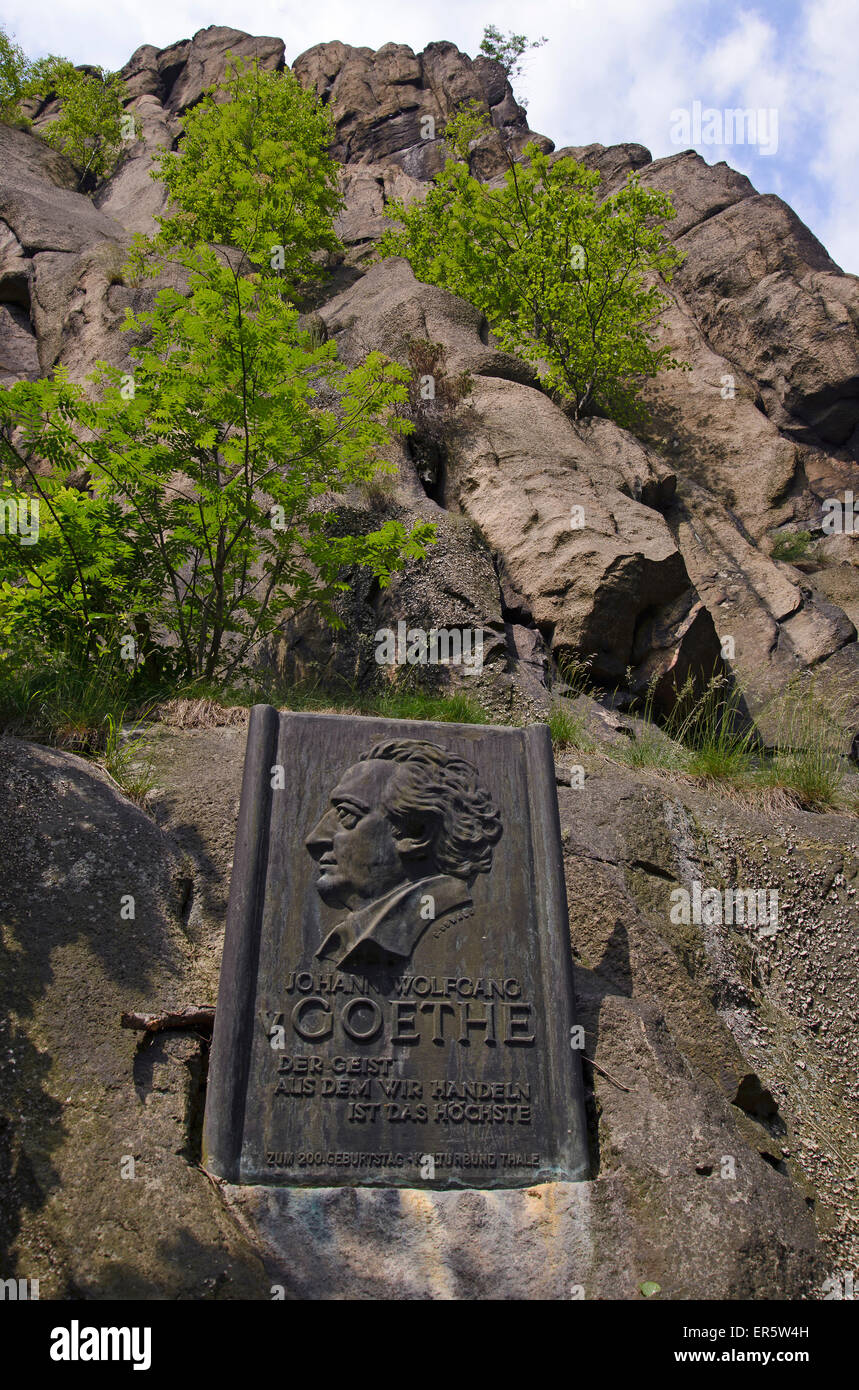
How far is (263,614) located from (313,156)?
636 inches

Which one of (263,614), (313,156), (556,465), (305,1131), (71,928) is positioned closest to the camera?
(305,1131)

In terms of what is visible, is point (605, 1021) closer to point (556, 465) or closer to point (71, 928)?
point (71, 928)

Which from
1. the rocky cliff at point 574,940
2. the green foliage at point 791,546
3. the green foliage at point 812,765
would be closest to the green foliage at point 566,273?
the rocky cliff at point 574,940

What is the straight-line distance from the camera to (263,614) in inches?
316

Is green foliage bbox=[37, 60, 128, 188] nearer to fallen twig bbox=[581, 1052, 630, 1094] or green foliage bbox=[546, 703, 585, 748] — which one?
green foliage bbox=[546, 703, 585, 748]

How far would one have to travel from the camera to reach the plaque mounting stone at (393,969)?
398cm

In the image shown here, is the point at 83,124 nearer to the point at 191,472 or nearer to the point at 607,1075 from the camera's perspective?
the point at 191,472

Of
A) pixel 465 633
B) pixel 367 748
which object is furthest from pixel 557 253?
pixel 367 748

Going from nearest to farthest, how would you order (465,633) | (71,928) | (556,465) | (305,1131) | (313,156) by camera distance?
(305,1131) → (71,928) → (465,633) → (556,465) → (313,156)

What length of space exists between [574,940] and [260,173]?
18.7m

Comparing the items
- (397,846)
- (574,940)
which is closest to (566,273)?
(574,940)

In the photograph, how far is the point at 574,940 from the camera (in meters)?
5.50

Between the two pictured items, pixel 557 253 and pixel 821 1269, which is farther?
pixel 557 253

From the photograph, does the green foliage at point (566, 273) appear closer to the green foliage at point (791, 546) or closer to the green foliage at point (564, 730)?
the green foliage at point (791, 546)
